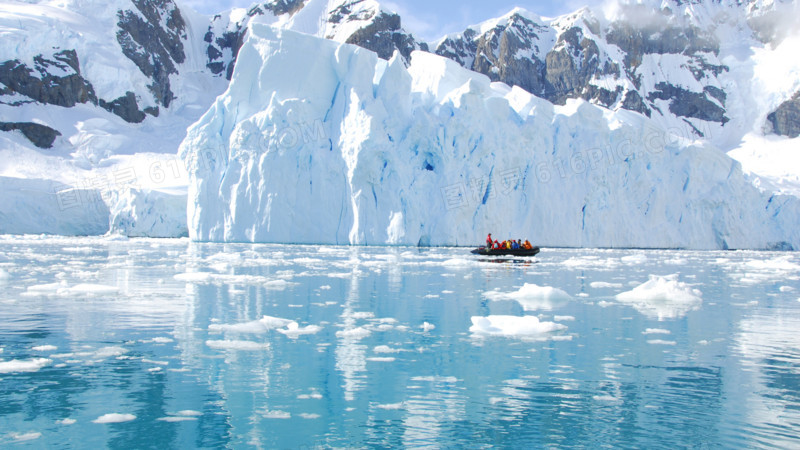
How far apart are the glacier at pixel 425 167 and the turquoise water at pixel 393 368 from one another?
1697 centimetres

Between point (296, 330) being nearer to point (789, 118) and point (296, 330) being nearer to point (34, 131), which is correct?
point (34, 131)

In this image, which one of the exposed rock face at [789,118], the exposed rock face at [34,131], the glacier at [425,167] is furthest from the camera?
the exposed rock face at [789,118]

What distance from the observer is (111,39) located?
186ft

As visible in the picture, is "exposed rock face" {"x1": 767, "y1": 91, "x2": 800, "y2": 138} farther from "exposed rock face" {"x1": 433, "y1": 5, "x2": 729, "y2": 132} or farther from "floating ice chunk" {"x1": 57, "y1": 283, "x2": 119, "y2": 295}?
"floating ice chunk" {"x1": 57, "y1": 283, "x2": 119, "y2": 295}

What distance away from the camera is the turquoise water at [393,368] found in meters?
4.41

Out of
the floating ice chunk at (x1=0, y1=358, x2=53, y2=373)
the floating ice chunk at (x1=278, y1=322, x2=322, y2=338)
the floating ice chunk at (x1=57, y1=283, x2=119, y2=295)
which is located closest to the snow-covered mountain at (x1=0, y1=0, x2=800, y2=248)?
the floating ice chunk at (x1=57, y1=283, x2=119, y2=295)

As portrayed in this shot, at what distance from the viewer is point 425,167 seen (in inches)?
1198

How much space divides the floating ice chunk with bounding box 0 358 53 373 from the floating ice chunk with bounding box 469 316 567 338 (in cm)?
467

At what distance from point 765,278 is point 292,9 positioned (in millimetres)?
62137

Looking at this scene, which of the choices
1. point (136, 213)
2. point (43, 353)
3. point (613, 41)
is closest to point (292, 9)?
point (613, 41)

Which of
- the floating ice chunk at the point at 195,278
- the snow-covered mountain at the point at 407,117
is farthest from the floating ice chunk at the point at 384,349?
the snow-covered mountain at the point at 407,117

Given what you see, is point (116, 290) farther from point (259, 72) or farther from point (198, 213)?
point (259, 72)

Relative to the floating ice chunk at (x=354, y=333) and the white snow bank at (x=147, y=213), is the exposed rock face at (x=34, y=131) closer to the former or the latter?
the white snow bank at (x=147, y=213)

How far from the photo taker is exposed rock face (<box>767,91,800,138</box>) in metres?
56.4
